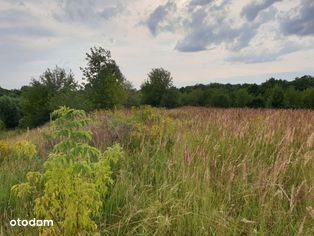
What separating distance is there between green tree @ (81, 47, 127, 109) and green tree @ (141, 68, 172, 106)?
50.3 feet

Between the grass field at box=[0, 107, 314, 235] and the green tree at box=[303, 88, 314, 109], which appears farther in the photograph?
the green tree at box=[303, 88, 314, 109]

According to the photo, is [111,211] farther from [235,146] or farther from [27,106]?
[27,106]

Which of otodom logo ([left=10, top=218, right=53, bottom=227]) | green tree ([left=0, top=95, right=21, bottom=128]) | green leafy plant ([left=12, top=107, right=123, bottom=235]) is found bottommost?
green tree ([left=0, top=95, right=21, bottom=128])

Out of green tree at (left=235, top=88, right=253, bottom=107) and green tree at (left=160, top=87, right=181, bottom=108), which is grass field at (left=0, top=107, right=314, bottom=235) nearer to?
green tree at (left=160, top=87, right=181, bottom=108)

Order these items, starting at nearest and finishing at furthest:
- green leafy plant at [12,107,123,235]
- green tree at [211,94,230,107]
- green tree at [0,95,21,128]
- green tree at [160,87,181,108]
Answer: green leafy plant at [12,107,123,235] → green tree at [160,87,181,108] → green tree at [211,94,230,107] → green tree at [0,95,21,128]

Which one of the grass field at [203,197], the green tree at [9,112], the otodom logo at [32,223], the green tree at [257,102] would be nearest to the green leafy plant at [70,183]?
the otodom logo at [32,223]

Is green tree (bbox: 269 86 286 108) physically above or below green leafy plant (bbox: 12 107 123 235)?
below

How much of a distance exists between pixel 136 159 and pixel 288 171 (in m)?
1.77

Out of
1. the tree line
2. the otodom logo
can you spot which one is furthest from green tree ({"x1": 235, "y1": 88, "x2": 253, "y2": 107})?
the otodom logo

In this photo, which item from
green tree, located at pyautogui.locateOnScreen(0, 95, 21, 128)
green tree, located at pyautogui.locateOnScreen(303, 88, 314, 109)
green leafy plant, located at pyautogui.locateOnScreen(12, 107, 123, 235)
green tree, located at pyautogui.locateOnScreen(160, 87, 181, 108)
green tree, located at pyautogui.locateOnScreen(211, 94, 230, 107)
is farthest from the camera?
green tree, located at pyautogui.locateOnScreen(0, 95, 21, 128)

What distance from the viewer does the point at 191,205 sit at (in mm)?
3047

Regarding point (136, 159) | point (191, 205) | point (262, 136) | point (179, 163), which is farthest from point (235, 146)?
point (191, 205)

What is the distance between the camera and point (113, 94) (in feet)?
93.7

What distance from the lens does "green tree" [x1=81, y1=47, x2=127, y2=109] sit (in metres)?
28.6
